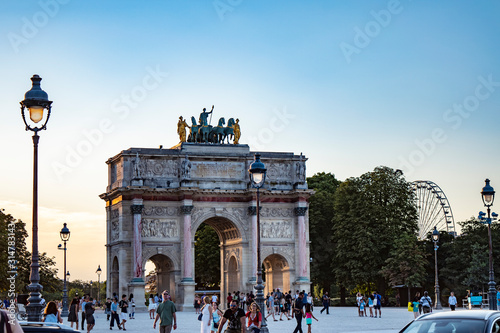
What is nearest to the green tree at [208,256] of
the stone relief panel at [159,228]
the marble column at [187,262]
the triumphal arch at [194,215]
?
the triumphal arch at [194,215]

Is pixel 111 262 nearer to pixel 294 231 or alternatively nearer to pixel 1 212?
pixel 1 212

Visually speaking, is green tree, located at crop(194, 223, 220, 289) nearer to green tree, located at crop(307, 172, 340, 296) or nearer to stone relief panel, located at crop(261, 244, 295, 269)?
green tree, located at crop(307, 172, 340, 296)

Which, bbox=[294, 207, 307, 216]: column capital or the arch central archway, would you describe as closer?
the arch central archway

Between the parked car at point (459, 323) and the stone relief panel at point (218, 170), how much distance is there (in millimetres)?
54113

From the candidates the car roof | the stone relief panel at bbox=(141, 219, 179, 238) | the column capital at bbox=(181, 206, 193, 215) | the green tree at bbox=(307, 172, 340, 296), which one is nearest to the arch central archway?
the column capital at bbox=(181, 206, 193, 215)

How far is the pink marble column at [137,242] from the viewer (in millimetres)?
65188

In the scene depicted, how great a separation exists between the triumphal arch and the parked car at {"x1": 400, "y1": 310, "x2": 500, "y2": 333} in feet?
170

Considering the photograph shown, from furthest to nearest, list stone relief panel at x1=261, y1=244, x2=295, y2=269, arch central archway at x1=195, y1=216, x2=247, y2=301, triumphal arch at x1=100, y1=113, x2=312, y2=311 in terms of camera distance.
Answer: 1. stone relief panel at x1=261, y1=244, x2=295, y2=269
2. arch central archway at x1=195, y1=216, x2=247, y2=301
3. triumphal arch at x1=100, y1=113, x2=312, y2=311

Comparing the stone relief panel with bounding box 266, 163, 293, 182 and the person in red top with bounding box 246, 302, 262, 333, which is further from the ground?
the stone relief panel with bounding box 266, 163, 293, 182

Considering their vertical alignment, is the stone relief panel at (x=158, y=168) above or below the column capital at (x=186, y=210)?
above

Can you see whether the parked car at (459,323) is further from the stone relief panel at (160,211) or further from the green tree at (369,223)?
the green tree at (369,223)

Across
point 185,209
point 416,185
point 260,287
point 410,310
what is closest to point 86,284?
point 416,185

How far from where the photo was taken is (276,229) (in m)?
Answer: 70.3

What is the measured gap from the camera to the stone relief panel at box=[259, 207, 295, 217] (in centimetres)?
7031
